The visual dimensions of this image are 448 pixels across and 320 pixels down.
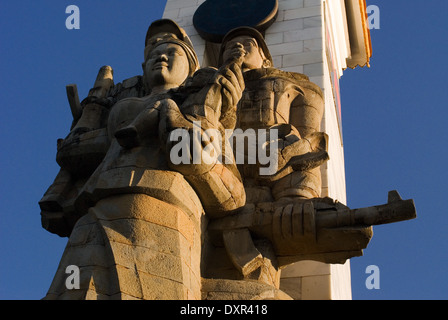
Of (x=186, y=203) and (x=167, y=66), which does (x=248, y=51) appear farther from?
(x=186, y=203)

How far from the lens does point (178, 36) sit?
6.94 m

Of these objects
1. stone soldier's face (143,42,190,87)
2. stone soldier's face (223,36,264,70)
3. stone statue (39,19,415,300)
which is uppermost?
stone soldier's face (223,36,264,70)

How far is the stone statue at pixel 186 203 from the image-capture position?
4469 millimetres

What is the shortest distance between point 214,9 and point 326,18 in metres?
1.74

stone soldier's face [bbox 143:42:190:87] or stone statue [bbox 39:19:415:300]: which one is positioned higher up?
stone soldier's face [bbox 143:42:190:87]

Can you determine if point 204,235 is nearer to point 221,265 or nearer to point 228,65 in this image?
point 221,265

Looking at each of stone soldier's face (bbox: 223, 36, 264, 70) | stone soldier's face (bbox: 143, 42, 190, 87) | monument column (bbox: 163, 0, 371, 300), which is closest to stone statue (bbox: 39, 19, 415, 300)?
stone soldier's face (bbox: 143, 42, 190, 87)

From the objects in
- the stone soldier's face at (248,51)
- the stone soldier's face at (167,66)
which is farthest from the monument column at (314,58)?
the stone soldier's face at (167,66)

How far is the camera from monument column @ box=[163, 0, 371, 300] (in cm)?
649

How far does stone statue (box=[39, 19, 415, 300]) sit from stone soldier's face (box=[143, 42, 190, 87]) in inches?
0.4

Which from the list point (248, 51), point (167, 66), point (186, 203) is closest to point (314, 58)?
point (248, 51)

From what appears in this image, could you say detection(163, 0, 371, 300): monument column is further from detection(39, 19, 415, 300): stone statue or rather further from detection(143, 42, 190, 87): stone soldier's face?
detection(143, 42, 190, 87): stone soldier's face

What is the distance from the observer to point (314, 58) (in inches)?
363


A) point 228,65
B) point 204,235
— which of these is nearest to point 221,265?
point 204,235
